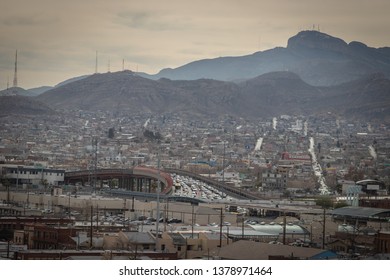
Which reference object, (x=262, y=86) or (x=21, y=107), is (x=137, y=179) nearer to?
(x=262, y=86)

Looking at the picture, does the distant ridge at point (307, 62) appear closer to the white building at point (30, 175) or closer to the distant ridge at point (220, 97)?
the distant ridge at point (220, 97)

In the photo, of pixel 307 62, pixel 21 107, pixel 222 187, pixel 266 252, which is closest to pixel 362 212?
pixel 307 62

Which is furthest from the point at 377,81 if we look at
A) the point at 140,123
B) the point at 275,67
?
the point at 140,123

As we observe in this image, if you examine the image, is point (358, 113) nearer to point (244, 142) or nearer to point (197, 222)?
point (197, 222)

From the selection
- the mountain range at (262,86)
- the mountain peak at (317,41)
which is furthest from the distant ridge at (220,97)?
the mountain peak at (317,41)

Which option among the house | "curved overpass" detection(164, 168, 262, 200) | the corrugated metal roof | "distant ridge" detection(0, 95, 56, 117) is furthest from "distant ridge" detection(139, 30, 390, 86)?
"curved overpass" detection(164, 168, 262, 200)
